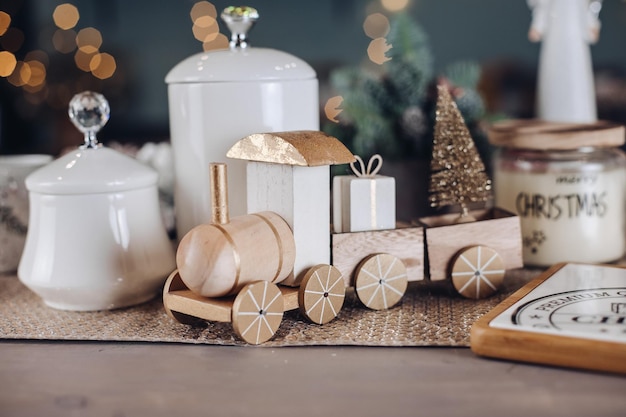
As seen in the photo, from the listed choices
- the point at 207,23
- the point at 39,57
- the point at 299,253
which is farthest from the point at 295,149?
the point at 39,57

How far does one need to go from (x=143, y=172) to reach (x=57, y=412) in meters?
0.29

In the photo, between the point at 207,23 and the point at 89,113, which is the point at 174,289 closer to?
the point at 89,113

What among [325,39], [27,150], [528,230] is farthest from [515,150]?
[27,150]

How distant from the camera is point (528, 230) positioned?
0.79 m

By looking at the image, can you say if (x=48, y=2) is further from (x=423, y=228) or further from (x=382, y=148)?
(x=423, y=228)

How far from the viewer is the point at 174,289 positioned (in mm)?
603

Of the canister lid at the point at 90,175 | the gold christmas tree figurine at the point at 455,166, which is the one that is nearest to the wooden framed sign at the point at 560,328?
the gold christmas tree figurine at the point at 455,166

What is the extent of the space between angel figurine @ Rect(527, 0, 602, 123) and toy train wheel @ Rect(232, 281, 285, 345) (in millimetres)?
545

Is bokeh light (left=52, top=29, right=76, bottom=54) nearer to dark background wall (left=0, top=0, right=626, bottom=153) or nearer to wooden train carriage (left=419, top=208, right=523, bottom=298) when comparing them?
dark background wall (left=0, top=0, right=626, bottom=153)

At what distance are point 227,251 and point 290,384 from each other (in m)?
0.11

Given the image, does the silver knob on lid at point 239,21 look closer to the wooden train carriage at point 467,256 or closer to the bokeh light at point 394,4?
the wooden train carriage at point 467,256

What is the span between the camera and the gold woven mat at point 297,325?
22.5 inches

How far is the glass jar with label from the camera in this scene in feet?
2.52

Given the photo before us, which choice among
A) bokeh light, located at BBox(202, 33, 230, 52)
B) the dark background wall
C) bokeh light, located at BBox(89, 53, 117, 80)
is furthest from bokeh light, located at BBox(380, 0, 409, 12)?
bokeh light, located at BBox(89, 53, 117, 80)
